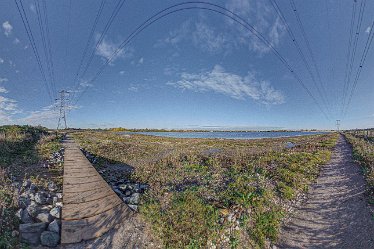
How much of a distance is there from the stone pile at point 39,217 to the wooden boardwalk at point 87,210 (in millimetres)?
252

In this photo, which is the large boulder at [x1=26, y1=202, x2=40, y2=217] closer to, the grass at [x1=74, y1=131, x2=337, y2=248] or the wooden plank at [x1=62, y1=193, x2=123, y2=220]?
the wooden plank at [x1=62, y1=193, x2=123, y2=220]

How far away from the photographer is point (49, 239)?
23.0 ft

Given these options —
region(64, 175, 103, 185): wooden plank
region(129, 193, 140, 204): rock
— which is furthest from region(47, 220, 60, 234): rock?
region(64, 175, 103, 185): wooden plank

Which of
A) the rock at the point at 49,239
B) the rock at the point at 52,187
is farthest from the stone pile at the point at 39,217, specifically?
the rock at the point at 52,187

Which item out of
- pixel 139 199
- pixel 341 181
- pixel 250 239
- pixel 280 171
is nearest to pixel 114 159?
pixel 139 199

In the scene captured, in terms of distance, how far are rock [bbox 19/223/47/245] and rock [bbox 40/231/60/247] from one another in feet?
0.66

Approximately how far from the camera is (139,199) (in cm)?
1032

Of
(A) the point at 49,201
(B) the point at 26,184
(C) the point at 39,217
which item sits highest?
(B) the point at 26,184

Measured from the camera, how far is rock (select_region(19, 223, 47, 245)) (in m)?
6.92

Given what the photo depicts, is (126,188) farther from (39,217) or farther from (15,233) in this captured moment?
(15,233)

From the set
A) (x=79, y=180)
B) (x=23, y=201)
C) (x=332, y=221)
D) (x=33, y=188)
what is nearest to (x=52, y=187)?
(x=33, y=188)

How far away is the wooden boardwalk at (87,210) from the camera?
7555 millimetres

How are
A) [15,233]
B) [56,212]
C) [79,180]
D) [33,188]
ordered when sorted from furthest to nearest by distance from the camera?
1. [79,180]
2. [33,188]
3. [56,212]
4. [15,233]

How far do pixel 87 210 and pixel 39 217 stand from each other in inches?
62.1
